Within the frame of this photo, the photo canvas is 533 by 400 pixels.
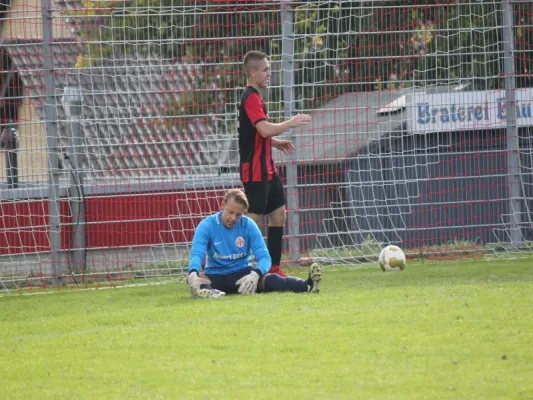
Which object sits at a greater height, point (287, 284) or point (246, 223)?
point (246, 223)

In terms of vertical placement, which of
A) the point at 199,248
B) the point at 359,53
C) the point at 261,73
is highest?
the point at 359,53

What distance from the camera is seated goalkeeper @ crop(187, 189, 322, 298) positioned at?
942 cm

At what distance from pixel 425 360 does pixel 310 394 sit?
3.14 feet

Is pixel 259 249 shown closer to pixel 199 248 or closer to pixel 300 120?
pixel 199 248

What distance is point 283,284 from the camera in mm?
9555

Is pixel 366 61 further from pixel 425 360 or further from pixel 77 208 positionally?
pixel 425 360

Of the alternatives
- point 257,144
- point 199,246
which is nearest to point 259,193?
point 257,144

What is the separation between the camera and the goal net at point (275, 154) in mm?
12539

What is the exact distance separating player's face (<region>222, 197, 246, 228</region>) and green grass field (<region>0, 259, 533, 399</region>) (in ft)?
2.44

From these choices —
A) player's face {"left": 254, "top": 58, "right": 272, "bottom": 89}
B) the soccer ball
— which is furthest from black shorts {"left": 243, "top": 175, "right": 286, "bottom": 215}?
the soccer ball

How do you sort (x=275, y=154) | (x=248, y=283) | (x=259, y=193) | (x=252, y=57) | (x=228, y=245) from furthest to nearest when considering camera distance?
(x=275, y=154) < (x=259, y=193) < (x=252, y=57) < (x=228, y=245) < (x=248, y=283)

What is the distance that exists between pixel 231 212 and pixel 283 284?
32.2 inches

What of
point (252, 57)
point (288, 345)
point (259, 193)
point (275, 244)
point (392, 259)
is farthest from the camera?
point (392, 259)

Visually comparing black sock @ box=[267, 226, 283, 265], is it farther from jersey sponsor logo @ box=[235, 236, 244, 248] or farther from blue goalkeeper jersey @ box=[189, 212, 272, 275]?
jersey sponsor logo @ box=[235, 236, 244, 248]
